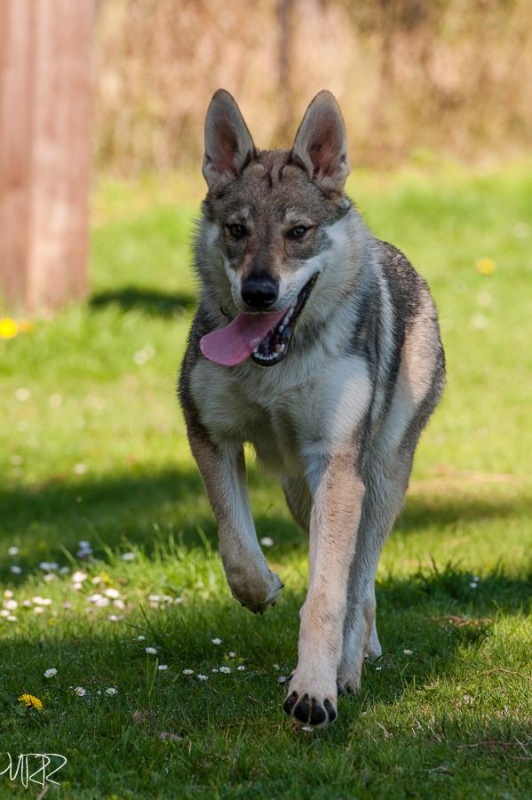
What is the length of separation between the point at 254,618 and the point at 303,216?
1742 mm

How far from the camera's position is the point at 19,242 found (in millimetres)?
11242

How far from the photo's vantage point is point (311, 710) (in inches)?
154

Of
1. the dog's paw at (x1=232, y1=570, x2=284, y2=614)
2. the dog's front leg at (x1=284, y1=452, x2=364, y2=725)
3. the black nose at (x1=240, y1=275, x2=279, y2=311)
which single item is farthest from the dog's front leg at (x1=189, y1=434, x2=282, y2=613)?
the black nose at (x1=240, y1=275, x2=279, y2=311)

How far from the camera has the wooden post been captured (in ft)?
36.4

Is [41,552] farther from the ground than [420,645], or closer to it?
closer to it

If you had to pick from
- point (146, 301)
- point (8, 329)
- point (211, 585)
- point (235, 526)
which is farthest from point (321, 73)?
point (235, 526)

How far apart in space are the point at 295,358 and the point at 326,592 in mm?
835

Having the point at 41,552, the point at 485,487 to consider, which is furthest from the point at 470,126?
the point at 41,552

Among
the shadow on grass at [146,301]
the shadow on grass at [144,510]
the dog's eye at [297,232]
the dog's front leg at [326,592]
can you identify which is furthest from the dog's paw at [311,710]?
the shadow on grass at [146,301]

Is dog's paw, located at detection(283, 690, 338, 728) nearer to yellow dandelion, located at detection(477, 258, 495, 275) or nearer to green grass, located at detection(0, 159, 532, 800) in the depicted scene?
green grass, located at detection(0, 159, 532, 800)

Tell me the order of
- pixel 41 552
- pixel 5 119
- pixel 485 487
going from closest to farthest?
pixel 41 552 < pixel 485 487 < pixel 5 119

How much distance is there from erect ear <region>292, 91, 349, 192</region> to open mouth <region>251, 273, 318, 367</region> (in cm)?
49

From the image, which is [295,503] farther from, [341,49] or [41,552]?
[341,49]

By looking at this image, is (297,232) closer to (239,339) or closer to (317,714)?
(239,339)
